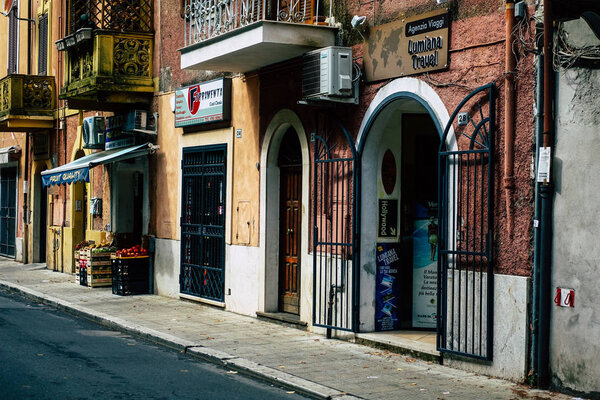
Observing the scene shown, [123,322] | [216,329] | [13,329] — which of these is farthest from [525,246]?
[13,329]

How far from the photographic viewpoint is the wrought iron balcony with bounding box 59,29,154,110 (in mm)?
16578

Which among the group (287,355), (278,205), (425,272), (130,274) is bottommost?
(287,355)

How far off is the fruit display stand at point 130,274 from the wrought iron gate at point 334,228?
5.82 metres

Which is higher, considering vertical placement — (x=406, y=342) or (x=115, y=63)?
(x=115, y=63)

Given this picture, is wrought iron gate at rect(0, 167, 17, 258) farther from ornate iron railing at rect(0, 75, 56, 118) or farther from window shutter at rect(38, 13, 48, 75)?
ornate iron railing at rect(0, 75, 56, 118)

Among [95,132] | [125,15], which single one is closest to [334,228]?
[125,15]

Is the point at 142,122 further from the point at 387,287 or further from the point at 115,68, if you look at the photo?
the point at 387,287

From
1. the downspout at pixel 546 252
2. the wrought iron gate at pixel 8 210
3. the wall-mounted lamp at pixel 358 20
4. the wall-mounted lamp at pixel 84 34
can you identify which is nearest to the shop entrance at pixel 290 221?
the wall-mounted lamp at pixel 358 20

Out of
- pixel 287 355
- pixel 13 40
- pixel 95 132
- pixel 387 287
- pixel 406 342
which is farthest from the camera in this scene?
pixel 13 40

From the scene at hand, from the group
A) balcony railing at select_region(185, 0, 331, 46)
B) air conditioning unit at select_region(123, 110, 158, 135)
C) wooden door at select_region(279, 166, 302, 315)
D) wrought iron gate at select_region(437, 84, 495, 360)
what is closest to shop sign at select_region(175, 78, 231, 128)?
balcony railing at select_region(185, 0, 331, 46)

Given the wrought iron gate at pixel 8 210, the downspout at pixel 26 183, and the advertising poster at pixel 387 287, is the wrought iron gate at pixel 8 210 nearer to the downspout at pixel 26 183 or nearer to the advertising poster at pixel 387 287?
the downspout at pixel 26 183

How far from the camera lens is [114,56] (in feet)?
55.1

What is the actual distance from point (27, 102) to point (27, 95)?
19cm

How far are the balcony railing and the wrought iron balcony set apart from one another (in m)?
3.54
